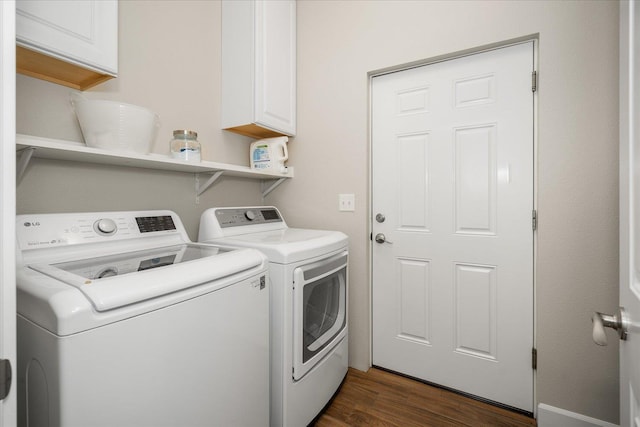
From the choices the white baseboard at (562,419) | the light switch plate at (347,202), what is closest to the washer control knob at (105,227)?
the light switch plate at (347,202)

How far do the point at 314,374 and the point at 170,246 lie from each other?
3.13 ft

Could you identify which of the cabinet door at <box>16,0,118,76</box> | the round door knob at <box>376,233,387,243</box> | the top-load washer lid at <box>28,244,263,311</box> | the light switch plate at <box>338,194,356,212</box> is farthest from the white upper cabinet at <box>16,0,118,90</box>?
the round door knob at <box>376,233,387,243</box>

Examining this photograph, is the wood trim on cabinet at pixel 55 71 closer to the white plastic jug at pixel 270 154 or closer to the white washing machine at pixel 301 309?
the white washing machine at pixel 301 309

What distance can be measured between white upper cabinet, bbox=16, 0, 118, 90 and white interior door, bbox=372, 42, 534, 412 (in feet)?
4.87

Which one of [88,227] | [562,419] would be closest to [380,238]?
[562,419]

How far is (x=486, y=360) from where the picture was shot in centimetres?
171

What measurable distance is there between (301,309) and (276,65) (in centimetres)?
160

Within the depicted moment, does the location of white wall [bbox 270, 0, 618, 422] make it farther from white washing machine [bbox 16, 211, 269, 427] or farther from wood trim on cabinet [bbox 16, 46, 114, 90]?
wood trim on cabinet [bbox 16, 46, 114, 90]

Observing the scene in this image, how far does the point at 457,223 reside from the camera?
1783mm

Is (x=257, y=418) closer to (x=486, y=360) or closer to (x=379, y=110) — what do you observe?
(x=486, y=360)

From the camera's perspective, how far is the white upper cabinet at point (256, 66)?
187 centimetres

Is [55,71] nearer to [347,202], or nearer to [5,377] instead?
[5,377]

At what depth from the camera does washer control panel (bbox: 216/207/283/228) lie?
5.73ft

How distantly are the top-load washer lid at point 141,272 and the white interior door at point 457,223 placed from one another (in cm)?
110
